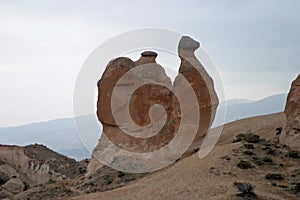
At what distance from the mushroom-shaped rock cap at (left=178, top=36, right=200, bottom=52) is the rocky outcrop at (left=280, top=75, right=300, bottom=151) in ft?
24.4

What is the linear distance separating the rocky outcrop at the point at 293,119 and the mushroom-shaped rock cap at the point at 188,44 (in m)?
7.45

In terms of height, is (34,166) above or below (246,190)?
above

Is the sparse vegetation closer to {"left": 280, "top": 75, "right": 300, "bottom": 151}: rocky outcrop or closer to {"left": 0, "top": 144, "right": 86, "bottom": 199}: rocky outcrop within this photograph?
{"left": 280, "top": 75, "right": 300, "bottom": 151}: rocky outcrop

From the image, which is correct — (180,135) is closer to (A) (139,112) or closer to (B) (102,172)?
(A) (139,112)

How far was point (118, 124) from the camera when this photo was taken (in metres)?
34.1

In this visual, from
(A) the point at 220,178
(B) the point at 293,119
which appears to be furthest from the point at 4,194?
(B) the point at 293,119

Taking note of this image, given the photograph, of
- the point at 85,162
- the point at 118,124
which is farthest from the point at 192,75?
the point at 85,162

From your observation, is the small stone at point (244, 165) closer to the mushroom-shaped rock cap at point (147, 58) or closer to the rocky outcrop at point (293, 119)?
the rocky outcrop at point (293, 119)

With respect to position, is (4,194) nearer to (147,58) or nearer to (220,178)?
(147,58)

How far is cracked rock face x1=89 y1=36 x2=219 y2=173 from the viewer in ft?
105

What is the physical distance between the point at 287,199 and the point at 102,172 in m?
15.6

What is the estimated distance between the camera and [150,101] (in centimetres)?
3306

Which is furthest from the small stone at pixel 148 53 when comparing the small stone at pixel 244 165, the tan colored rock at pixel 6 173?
the tan colored rock at pixel 6 173

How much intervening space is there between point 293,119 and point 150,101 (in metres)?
9.84
